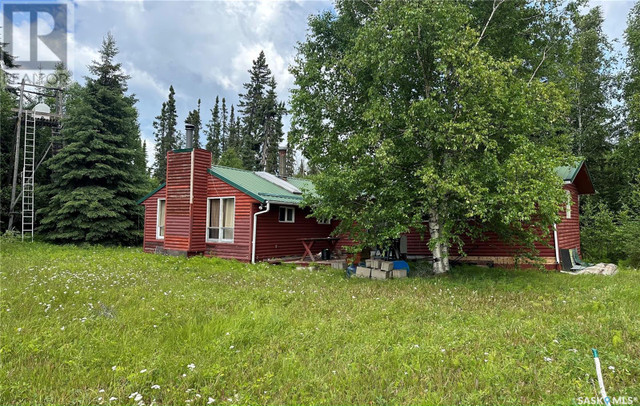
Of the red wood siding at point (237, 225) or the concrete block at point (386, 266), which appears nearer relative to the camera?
the concrete block at point (386, 266)

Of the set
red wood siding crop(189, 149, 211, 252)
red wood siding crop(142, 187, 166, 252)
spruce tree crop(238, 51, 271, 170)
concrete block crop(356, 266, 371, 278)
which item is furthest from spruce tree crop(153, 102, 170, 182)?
concrete block crop(356, 266, 371, 278)

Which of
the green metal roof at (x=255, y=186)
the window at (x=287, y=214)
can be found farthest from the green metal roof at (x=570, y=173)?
the window at (x=287, y=214)

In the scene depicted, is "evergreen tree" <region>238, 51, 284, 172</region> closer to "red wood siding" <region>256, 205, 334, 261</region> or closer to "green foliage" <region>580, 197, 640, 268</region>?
"red wood siding" <region>256, 205, 334, 261</region>

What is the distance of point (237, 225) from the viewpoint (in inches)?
582

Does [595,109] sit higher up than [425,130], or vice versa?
[595,109]

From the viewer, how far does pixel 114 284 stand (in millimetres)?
8047

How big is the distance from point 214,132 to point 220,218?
131 ft

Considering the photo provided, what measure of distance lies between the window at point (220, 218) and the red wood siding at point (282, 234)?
1.36 m

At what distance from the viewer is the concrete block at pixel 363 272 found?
10649mm

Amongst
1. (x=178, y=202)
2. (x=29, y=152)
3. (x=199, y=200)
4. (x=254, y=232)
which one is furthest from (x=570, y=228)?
(x=29, y=152)

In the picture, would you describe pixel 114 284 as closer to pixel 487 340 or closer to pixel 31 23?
pixel 31 23

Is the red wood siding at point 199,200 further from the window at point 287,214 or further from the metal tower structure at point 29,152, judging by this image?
the metal tower structure at point 29,152

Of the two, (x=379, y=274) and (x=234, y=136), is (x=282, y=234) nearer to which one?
(x=379, y=274)

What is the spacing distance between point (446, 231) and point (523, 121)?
10.9 ft
